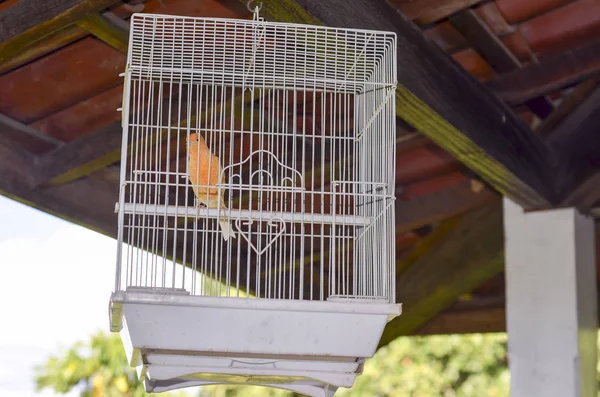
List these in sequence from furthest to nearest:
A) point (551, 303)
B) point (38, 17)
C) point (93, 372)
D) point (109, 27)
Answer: point (93, 372) < point (551, 303) < point (109, 27) < point (38, 17)

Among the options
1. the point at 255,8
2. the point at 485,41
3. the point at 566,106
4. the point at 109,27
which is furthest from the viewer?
the point at 566,106

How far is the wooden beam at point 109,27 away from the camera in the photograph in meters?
1.74

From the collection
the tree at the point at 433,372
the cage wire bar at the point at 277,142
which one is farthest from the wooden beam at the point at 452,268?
the tree at the point at 433,372

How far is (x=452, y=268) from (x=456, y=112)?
106 centimetres

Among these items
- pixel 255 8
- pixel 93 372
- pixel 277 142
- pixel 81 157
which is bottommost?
pixel 93 372

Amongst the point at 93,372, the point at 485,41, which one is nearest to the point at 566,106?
the point at 485,41

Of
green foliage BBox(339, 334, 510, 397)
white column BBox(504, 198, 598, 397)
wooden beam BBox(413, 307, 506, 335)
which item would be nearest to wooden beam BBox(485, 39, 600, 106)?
white column BBox(504, 198, 598, 397)

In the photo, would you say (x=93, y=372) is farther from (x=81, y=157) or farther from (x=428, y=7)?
(x=428, y=7)

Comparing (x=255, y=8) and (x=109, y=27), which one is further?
(x=109, y=27)

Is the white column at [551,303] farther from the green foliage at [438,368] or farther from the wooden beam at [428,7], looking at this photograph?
the green foliage at [438,368]

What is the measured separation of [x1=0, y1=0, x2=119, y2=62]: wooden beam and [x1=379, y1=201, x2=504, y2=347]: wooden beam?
175 centimetres

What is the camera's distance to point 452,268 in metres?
2.87

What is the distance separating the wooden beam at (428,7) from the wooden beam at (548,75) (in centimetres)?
50

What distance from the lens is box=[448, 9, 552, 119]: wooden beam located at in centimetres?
205
